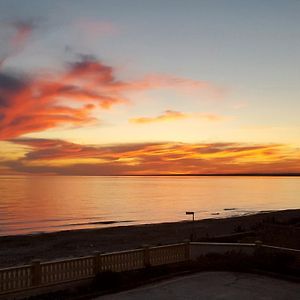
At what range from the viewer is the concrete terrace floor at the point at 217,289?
12258 mm

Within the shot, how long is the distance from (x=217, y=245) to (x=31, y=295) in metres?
8.99

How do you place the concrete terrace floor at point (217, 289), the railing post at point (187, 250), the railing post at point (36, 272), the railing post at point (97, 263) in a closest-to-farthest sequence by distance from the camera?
the concrete terrace floor at point (217, 289) < the railing post at point (36, 272) < the railing post at point (97, 263) < the railing post at point (187, 250)

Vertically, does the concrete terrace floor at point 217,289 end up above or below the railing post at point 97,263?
below

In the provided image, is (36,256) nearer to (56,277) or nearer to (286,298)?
(56,277)

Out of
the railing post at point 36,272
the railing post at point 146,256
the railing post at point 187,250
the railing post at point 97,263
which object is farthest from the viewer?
the railing post at point 187,250

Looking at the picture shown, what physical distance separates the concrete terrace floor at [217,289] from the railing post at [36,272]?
6.52ft

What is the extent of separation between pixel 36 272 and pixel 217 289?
5.47m

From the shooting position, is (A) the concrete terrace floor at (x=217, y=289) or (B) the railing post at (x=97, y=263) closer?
(A) the concrete terrace floor at (x=217, y=289)

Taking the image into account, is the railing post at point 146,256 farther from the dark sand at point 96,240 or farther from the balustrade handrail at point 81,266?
the dark sand at point 96,240

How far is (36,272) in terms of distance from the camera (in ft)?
41.8

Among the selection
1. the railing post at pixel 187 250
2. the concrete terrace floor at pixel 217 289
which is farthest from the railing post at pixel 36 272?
the railing post at pixel 187 250

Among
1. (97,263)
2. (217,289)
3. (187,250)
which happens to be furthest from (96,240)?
(217,289)

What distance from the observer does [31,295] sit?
492 inches

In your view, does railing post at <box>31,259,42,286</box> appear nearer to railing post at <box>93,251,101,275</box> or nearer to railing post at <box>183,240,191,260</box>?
railing post at <box>93,251,101,275</box>
